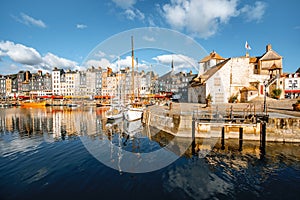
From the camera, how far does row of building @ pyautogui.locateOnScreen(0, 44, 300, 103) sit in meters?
34.7

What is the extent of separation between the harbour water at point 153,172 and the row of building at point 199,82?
394 inches

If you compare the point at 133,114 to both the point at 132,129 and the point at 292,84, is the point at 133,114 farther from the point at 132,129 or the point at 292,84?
the point at 292,84

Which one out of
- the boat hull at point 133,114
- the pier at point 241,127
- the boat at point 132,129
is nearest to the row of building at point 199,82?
the pier at point 241,127

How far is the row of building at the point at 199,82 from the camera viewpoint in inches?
1366

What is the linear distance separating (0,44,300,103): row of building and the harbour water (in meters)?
10.0

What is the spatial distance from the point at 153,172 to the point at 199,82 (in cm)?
3509

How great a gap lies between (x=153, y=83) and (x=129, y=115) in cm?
5233

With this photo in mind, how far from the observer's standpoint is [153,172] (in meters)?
9.52

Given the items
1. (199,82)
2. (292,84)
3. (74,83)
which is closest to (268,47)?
(292,84)

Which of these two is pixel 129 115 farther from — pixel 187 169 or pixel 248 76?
pixel 248 76

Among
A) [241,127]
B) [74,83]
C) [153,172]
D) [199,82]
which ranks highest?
[74,83]

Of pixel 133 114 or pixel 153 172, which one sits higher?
pixel 133 114

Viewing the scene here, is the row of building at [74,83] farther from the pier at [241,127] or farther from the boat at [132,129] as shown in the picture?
the pier at [241,127]

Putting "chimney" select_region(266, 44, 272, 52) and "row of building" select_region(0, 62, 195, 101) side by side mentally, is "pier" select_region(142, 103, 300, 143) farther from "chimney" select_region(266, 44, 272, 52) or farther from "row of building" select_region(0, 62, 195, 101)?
"row of building" select_region(0, 62, 195, 101)
